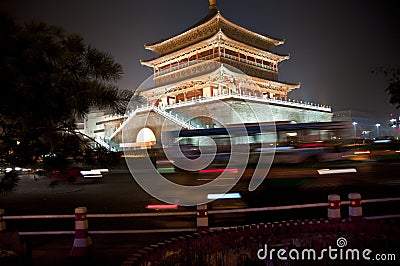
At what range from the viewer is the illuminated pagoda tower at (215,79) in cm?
3359

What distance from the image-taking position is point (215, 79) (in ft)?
115

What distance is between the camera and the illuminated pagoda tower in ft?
110

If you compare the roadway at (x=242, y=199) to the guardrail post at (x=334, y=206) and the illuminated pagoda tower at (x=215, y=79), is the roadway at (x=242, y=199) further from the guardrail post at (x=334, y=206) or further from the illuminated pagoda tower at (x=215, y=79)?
the illuminated pagoda tower at (x=215, y=79)

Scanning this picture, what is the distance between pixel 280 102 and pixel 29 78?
120ft

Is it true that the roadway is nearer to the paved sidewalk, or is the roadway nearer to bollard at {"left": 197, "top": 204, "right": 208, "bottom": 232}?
the paved sidewalk

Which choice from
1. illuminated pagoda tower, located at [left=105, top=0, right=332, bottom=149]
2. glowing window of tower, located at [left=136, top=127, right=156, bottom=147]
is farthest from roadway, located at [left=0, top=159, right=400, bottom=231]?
glowing window of tower, located at [left=136, top=127, right=156, bottom=147]

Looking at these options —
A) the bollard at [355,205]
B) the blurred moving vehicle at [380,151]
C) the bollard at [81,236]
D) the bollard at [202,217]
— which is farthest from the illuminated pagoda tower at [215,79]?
the bollard at [355,205]

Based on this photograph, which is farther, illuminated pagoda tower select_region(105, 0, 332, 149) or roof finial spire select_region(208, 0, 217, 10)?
roof finial spire select_region(208, 0, 217, 10)

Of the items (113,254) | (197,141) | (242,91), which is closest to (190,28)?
(242,91)

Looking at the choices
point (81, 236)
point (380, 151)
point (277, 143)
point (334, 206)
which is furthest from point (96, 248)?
point (380, 151)

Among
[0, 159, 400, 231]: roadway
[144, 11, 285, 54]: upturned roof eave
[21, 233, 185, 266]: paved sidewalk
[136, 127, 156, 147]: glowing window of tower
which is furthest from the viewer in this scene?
[136, 127, 156, 147]: glowing window of tower

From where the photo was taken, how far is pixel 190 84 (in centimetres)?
3734

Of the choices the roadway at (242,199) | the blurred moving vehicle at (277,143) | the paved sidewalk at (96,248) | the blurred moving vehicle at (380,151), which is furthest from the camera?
the blurred moving vehicle at (380,151)

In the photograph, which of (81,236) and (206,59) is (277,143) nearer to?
(81,236)
